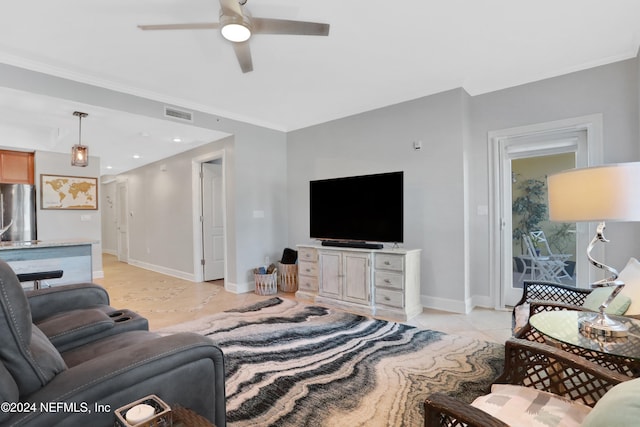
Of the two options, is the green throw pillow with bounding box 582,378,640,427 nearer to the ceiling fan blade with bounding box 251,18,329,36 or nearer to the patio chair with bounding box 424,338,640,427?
the patio chair with bounding box 424,338,640,427

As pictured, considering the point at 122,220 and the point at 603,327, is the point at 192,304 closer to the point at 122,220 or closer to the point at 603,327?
the point at 603,327

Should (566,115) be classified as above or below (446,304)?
above

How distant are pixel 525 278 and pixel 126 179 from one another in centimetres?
826

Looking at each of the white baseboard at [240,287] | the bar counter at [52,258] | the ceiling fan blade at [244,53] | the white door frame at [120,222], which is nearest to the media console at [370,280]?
the white baseboard at [240,287]

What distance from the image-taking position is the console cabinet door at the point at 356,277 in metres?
3.55

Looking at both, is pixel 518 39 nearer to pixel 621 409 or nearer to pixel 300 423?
pixel 621 409

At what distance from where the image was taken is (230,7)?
5.93 feet

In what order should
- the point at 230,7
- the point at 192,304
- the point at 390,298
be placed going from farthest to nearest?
the point at 192,304 < the point at 390,298 < the point at 230,7

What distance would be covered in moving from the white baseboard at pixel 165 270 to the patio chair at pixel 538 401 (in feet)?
16.6

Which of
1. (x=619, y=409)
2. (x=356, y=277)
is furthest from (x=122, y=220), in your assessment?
(x=619, y=409)

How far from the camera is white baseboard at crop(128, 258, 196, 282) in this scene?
558 cm

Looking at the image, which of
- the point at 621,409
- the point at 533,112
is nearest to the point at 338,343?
the point at 621,409

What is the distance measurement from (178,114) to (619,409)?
4247mm

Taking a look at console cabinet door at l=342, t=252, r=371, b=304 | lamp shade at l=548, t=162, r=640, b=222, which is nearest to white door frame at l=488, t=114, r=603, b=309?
console cabinet door at l=342, t=252, r=371, b=304
